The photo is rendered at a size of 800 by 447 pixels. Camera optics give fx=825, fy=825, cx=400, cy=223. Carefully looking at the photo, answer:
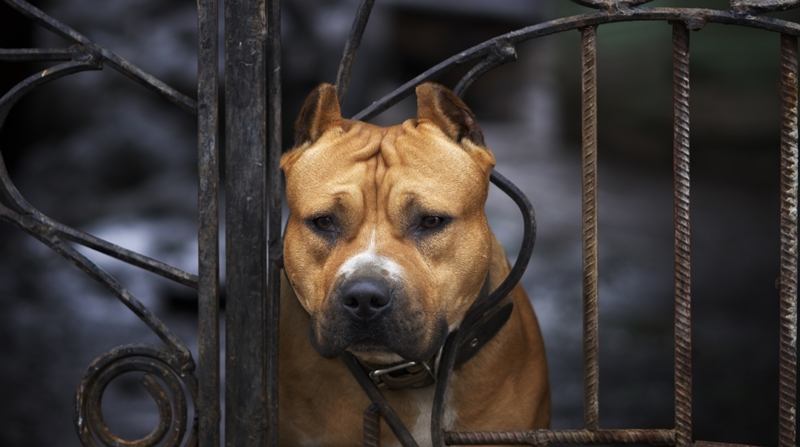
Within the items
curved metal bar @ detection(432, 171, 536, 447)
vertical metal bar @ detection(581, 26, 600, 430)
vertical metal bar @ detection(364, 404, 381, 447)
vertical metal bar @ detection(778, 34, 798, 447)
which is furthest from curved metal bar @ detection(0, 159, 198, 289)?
vertical metal bar @ detection(778, 34, 798, 447)

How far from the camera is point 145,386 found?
2.00m

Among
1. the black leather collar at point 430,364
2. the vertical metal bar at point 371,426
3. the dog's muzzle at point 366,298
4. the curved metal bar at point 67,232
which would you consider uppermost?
the curved metal bar at point 67,232

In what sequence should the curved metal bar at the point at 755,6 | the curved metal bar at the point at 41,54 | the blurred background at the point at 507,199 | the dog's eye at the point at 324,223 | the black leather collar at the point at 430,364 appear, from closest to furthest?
the curved metal bar at the point at 755,6 < the curved metal bar at the point at 41,54 < the dog's eye at the point at 324,223 < the black leather collar at the point at 430,364 < the blurred background at the point at 507,199

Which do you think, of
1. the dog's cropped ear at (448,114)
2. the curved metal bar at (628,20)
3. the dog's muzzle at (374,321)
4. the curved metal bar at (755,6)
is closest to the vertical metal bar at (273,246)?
the dog's muzzle at (374,321)

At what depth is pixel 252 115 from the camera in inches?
76.0

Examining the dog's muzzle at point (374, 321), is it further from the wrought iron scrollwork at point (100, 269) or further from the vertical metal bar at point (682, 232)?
the vertical metal bar at point (682, 232)

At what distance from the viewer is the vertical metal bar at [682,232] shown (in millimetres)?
1900

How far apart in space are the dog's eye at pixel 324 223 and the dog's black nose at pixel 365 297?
23 cm

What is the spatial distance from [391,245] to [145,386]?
692 millimetres

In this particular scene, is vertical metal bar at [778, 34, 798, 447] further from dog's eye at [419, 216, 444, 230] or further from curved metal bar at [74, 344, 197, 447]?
curved metal bar at [74, 344, 197, 447]

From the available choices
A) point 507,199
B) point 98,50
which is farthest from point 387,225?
point 507,199

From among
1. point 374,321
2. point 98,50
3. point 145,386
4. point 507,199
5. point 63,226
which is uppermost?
point 507,199

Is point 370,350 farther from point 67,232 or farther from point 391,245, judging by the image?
point 67,232

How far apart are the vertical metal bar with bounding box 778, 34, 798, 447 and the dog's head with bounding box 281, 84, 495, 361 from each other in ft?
2.26
